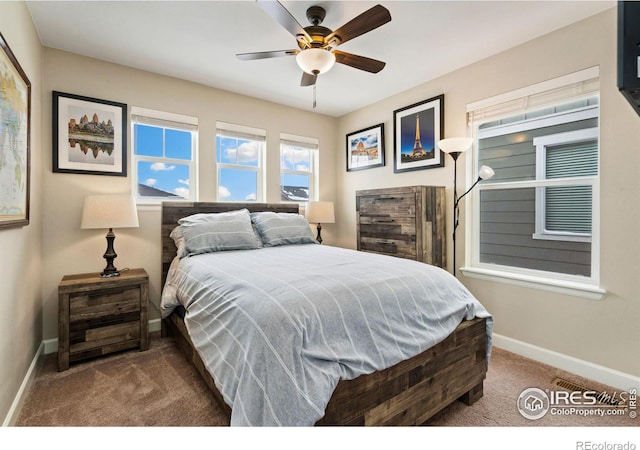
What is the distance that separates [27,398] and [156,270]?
52.2 inches

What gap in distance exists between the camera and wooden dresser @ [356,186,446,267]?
9.37 ft

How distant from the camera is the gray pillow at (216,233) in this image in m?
2.66

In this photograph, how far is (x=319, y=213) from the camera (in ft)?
12.5

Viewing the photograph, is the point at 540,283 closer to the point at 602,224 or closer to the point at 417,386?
the point at 602,224

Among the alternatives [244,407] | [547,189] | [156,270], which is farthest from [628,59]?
[156,270]

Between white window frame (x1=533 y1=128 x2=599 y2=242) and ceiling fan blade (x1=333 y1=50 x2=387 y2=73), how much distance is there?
1522 mm

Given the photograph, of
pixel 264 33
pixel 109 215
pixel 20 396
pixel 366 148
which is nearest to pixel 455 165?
pixel 366 148

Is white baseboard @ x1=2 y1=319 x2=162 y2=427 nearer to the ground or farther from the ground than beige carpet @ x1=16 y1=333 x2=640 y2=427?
Result: farther from the ground

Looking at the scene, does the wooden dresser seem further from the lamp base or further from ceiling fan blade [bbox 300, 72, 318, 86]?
the lamp base

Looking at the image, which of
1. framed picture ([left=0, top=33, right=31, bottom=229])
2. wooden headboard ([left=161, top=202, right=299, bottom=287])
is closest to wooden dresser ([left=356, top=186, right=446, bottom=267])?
wooden headboard ([left=161, top=202, right=299, bottom=287])

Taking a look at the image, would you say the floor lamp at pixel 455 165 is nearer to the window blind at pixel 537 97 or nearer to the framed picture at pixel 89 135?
the window blind at pixel 537 97

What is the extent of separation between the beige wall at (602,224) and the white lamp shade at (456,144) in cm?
35

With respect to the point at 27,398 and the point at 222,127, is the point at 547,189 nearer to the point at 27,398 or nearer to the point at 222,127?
the point at 222,127

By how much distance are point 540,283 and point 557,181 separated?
825mm
